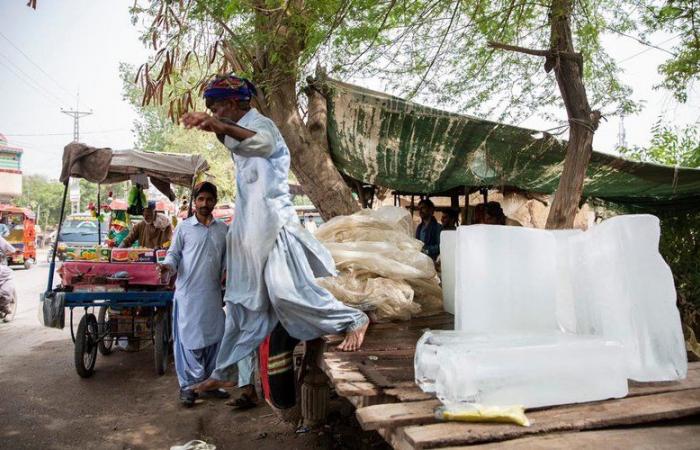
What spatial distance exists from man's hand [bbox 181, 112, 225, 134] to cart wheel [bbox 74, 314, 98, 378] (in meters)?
3.75

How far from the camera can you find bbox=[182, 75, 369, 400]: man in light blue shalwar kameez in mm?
2879

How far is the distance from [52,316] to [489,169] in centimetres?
509

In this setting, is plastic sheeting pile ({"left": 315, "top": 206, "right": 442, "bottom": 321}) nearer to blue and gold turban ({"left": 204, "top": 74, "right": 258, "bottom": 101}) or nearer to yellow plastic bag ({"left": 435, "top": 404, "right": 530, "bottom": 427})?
blue and gold turban ({"left": 204, "top": 74, "right": 258, "bottom": 101})

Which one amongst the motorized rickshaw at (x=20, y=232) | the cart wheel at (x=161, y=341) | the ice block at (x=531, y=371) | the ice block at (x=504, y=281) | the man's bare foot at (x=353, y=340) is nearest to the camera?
the ice block at (x=531, y=371)

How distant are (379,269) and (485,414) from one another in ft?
6.73

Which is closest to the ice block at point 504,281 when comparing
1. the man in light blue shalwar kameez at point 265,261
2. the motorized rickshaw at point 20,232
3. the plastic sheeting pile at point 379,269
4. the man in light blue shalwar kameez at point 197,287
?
the man in light blue shalwar kameez at point 265,261

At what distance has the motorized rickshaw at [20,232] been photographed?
17.4 meters

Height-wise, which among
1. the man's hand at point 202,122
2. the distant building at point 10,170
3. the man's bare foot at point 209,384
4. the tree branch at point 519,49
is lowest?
the man's bare foot at point 209,384

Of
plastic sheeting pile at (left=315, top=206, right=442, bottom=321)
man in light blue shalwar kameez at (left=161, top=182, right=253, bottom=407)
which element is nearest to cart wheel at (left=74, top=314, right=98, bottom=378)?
man in light blue shalwar kameez at (left=161, top=182, right=253, bottom=407)

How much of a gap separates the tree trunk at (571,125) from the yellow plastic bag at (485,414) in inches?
140

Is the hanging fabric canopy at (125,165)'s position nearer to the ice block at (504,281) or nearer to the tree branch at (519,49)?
the tree branch at (519,49)

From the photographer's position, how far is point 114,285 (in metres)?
5.16

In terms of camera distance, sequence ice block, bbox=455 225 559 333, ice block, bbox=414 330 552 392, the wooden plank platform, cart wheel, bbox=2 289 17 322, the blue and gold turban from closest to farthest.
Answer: the wooden plank platform, ice block, bbox=414 330 552 392, ice block, bbox=455 225 559 333, the blue and gold turban, cart wheel, bbox=2 289 17 322

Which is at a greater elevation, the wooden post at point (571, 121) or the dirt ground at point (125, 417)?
the wooden post at point (571, 121)
